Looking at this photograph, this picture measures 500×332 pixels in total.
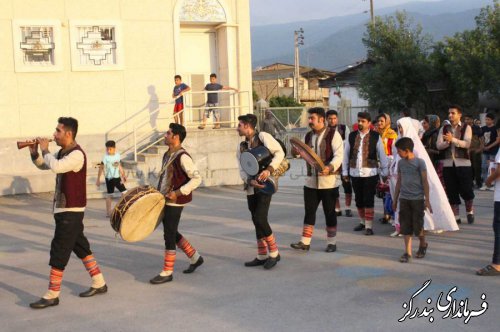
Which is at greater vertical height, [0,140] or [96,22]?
[96,22]

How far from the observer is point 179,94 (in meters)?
16.5

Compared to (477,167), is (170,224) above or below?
above

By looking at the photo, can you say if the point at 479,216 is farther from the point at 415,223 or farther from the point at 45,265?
the point at 45,265

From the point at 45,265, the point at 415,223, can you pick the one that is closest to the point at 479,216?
the point at 415,223

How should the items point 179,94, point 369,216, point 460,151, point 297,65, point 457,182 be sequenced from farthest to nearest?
point 297,65
point 179,94
point 457,182
point 460,151
point 369,216

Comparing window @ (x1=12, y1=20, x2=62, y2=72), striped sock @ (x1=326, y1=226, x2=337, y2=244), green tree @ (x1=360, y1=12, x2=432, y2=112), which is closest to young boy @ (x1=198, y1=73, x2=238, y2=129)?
window @ (x1=12, y1=20, x2=62, y2=72)

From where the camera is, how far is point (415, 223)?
8.16m

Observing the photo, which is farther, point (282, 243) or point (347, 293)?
point (282, 243)

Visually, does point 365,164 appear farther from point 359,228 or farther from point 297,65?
point 297,65

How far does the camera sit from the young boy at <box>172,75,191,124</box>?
54.3ft

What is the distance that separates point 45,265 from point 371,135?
5.16m

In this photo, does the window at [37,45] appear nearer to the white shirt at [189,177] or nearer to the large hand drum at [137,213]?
the white shirt at [189,177]

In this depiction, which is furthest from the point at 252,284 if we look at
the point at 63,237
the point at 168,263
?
the point at 63,237

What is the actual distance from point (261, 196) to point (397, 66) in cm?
2231
